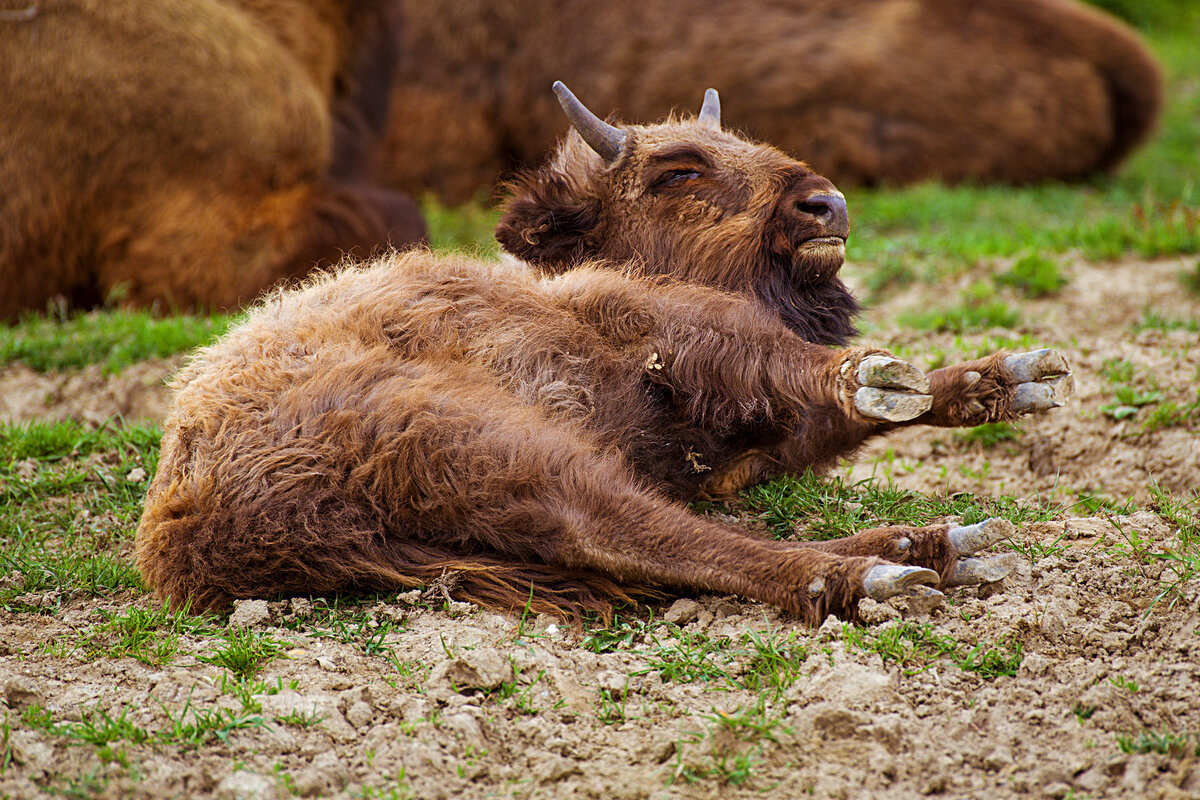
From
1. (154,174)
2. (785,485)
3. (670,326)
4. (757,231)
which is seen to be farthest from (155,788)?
(154,174)

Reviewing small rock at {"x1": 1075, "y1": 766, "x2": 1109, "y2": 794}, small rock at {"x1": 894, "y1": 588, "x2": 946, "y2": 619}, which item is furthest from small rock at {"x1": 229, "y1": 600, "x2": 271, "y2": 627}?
small rock at {"x1": 1075, "y1": 766, "x2": 1109, "y2": 794}

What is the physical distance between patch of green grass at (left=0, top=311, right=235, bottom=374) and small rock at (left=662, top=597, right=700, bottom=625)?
308 cm

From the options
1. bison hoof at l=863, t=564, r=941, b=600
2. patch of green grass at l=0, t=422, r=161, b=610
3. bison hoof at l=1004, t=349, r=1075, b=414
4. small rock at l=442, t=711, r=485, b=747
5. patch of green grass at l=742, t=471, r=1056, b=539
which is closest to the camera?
small rock at l=442, t=711, r=485, b=747

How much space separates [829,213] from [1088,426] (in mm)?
1637

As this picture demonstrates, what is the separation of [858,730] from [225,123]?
5.27 metres

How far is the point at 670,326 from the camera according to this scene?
11.6 ft

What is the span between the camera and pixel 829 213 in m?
3.85

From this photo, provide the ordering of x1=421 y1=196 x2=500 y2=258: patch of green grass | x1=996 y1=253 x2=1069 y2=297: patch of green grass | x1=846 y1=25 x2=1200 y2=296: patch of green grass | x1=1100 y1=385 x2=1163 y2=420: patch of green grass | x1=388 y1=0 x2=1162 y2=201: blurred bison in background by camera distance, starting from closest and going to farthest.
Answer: x1=1100 y1=385 x2=1163 y2=420: patch of green grass → x1=996 y1=253 x2=1069 y2=297: patch of green grass → x1=846 y1=25 x2=1200 y2=296: patch of green grass → x1=421 y1=196 x2=500 y2=258: patch of green grass → x1=388 y1=0 x2=1162 y2=201: blurred bison in background

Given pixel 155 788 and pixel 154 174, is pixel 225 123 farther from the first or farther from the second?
pixel 155 788

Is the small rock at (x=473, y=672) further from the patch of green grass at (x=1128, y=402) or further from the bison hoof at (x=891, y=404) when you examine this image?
the patch of green grass at (x=1128, y=402)

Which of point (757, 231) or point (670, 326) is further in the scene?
point (757, 231)

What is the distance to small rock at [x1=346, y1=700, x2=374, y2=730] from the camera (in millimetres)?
2711

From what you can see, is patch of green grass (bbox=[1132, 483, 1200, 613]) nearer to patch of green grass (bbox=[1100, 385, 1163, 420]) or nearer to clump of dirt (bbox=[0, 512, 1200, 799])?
clump of dirt (bbox=[0, 512, 1200, 799])

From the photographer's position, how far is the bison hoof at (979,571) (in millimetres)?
3084
